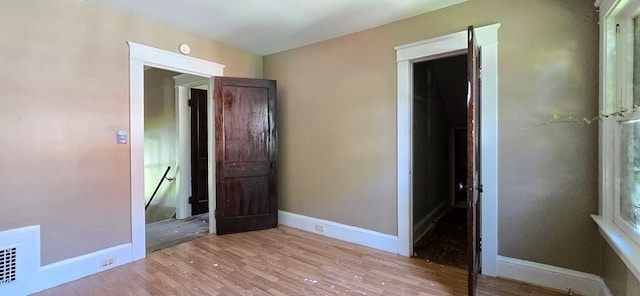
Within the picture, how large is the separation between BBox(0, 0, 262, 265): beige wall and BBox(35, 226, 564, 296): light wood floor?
44cm

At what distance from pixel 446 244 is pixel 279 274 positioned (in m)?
1.94

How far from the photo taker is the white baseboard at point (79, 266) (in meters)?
2.17

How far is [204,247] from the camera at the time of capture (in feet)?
9.88

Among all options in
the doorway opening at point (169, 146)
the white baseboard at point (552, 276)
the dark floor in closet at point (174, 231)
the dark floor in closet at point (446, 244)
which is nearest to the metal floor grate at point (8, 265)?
the dark floor in closet at point (174, 231)

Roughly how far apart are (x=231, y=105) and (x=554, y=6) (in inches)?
128

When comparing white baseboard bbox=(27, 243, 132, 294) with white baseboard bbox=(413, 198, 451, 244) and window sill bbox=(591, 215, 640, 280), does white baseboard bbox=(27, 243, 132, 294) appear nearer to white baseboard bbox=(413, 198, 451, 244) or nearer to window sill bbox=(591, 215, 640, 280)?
white baseboard bbox=(413, 198, 451, 244)

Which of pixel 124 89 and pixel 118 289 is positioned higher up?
pixel 124 89

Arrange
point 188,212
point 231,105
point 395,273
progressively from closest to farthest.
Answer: point 395,273 < point 231,105 < point 188,212

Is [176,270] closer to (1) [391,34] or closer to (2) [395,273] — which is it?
(2) [395,273]

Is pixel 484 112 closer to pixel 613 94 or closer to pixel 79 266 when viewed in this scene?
pixel 613 94

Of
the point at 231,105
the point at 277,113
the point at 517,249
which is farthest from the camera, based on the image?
the point at 277,113

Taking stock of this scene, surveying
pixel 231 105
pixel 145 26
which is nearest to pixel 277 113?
A: pixel 231 105

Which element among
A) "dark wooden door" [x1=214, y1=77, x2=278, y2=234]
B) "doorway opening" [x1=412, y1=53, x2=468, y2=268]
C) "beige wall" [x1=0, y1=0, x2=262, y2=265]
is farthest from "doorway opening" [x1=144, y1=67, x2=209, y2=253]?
"doorway opening" [x1=412, y1=53, x2=468, y2=268]

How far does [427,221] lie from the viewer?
12.2 ft
